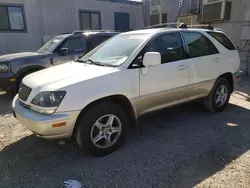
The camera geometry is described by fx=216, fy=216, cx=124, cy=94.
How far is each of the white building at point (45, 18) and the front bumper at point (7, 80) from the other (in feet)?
23.7

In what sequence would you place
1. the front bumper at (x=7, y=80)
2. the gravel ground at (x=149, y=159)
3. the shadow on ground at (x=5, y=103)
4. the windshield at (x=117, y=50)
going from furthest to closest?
1. the front bumper at (x=7, y=80)
2. the shadow on ground at (x=5, y=103)
3. the windshield at (x=117, y=50)
4. the gravel ground at (x=149, y=159)

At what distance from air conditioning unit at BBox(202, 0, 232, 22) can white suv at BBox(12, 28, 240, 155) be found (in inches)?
205

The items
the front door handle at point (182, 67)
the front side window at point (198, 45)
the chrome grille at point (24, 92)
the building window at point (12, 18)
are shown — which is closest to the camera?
the chrome grille at point (24, 92)

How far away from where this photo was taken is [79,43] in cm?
670

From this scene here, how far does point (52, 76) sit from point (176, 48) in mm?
2057

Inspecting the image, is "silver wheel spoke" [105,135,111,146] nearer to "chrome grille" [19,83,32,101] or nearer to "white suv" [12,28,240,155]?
"white suv" [12,28,240,155]

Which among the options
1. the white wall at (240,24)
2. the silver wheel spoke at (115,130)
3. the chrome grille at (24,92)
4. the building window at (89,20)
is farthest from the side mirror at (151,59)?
the building window at (89,20)

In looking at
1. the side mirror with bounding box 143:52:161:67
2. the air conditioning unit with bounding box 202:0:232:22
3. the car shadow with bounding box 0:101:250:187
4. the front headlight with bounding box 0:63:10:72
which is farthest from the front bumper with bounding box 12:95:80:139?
the air conditioning unit with bounding box 202:0:232:22

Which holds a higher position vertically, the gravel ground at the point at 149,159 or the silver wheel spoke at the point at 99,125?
the silver wheel spoke at the point at 99,125

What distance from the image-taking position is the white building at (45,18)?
1157cm

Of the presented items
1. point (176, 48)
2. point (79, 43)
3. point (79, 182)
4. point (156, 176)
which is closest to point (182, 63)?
point (176, 48)

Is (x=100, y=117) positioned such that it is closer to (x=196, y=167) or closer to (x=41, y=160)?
(x=41, y=160)

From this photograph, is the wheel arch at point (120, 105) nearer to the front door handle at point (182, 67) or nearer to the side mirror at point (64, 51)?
the front door handle at point (182, 67)

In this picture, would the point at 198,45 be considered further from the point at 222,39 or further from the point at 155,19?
the point at 155,19
